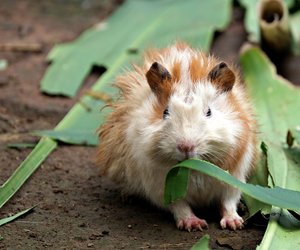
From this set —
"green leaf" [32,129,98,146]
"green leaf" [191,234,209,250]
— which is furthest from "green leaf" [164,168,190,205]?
"green leaf" [32,129,98,146]

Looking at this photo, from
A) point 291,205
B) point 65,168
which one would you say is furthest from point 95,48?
point 291,205

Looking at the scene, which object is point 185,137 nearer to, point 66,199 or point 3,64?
point 66,199

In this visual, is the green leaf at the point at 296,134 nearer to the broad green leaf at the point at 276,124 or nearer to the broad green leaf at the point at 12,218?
the broad green leaf at the point at 276,124

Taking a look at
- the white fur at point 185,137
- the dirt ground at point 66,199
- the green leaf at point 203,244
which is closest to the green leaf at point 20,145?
the dirt ground at point 66,199

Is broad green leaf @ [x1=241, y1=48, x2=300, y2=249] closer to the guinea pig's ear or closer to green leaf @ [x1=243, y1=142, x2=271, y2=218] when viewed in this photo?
green leaf @ [x1=243, y1=142, x2=271, y2=218]

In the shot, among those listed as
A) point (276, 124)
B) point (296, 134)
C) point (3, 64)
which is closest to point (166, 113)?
point (296, 134)

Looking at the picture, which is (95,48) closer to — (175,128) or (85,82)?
(85,82)
